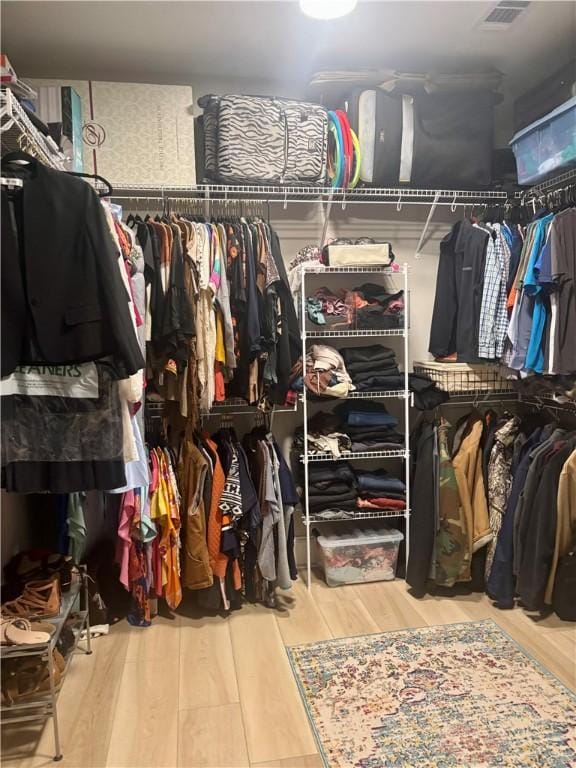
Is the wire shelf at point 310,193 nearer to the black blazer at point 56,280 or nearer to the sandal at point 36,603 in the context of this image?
the black blazer at point 56,280

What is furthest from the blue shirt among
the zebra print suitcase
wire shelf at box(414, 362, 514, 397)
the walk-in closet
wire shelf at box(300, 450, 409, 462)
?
the zebra print suitcase

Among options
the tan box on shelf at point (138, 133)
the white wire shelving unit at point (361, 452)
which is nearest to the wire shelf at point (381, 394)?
the white wire shelving unit at point (361, 452)

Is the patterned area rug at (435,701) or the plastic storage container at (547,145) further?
the plastic storage container at (547,145)

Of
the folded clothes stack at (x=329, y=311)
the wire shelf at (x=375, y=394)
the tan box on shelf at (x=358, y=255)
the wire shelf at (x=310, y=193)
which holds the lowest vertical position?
the wire shelf at (x=375, y=394)

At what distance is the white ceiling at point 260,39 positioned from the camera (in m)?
2.31

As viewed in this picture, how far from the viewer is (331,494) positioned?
2.88 meters

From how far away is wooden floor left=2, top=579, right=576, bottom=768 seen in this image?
177 centimetres

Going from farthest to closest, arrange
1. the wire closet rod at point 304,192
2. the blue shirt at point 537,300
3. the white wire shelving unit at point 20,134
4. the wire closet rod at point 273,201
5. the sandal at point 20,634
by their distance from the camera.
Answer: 1. the wire closet rod at point 273,201
2. the wire closet rod at point 304,192
3. the blue shirt at point 537,300
4. the sandal at point 20,634
5. the white wire shelving unit at point 20,134

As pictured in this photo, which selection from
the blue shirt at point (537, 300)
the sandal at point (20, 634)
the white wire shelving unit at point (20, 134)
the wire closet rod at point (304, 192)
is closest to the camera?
the white wire shelving unit at point (20, 134)

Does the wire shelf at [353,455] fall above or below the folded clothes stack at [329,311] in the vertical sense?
below

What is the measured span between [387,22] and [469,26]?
1.25ft

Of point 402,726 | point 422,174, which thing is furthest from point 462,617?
point 422,174

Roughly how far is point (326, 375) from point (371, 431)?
42cm

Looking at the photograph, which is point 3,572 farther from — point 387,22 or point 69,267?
point 387,22
